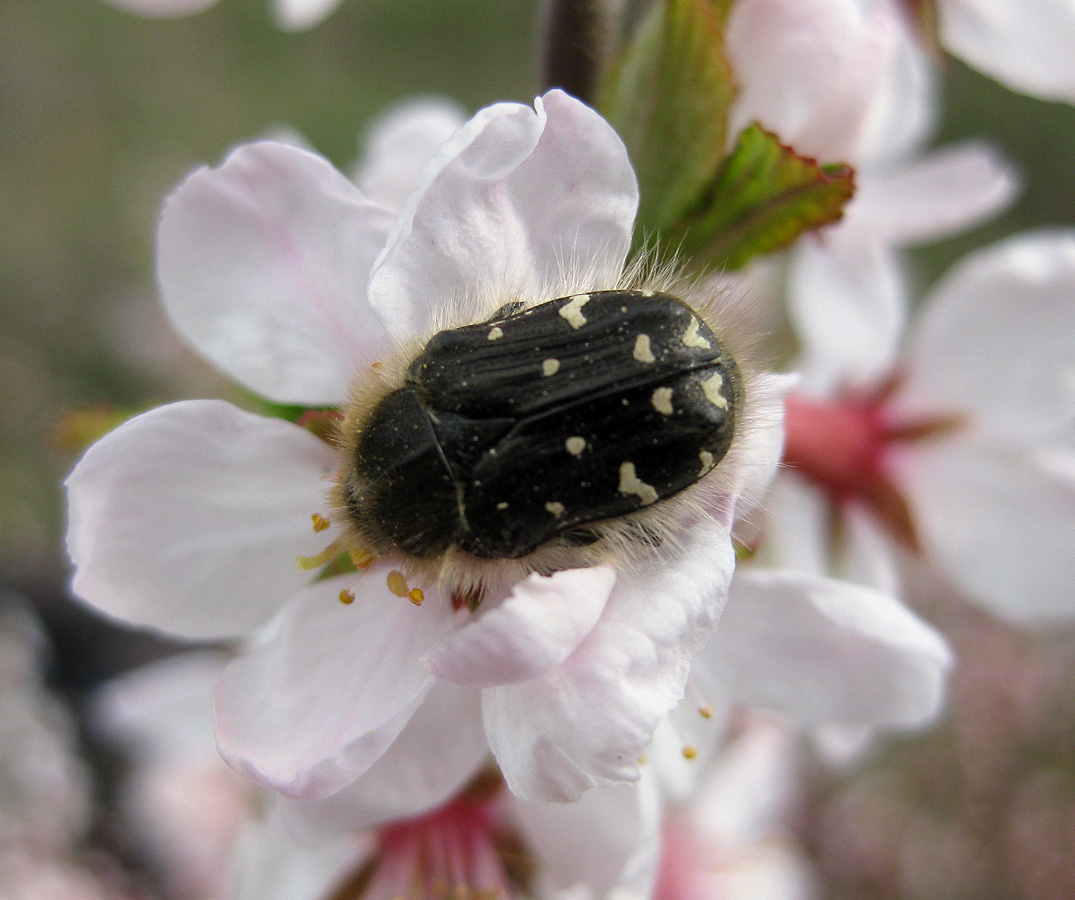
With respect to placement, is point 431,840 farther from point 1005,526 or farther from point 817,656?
point 1005,526

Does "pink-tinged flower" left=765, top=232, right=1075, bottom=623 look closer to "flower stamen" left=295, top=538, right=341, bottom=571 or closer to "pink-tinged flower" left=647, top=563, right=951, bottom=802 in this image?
"pink-tinged flower" left=647, top=563, right=951, bottom=802

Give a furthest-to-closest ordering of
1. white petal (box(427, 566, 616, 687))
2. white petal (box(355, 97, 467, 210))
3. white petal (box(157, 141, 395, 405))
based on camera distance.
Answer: white petal (box(355, 97, 467, 210)) < white petal (box(157, 141, 395, 405)) < white petal (box(427, 566, 616, 687))

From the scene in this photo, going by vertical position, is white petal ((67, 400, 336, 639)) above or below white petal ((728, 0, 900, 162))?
below

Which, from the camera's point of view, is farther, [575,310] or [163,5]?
[163,5]

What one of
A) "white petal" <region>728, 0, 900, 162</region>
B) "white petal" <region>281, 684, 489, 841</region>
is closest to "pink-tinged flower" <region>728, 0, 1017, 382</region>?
"white petal" <region>728, 0, 900, 162</region>

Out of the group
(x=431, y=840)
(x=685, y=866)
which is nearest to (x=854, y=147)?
(x=431, y=840)

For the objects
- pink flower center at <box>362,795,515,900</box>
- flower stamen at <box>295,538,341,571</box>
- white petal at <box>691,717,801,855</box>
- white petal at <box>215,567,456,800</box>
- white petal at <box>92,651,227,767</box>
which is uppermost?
flower stamen at <box>295,538,341,571</box>

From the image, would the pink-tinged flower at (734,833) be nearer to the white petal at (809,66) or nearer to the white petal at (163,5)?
the white petal at (809,66)
